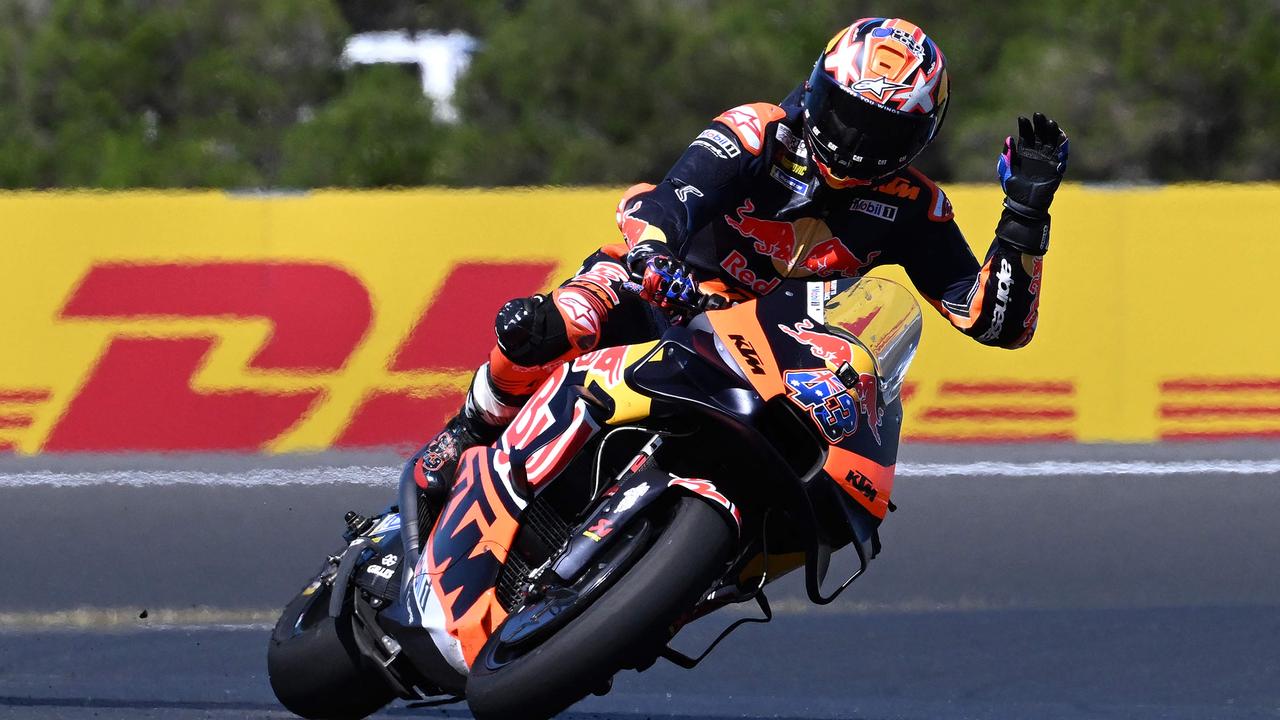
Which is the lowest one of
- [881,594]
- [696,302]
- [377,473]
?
[377,473]

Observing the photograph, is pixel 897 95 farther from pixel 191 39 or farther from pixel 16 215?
pixel 191 39

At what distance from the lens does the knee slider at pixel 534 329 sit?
4.09 metres

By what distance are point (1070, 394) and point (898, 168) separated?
4227mm

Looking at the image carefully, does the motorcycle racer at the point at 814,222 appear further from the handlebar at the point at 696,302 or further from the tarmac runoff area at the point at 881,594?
the tarmac runoff area at the point at 881,594

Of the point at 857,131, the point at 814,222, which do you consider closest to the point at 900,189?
the point at 814,222

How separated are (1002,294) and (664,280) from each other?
92 cm

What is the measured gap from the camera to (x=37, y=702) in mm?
4797

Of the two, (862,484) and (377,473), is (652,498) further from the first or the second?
(377,473)

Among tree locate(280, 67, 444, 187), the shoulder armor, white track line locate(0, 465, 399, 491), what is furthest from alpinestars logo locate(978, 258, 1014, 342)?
tree locate(280, 67, 444, 187)

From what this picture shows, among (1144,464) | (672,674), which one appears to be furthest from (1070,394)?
(672,674)

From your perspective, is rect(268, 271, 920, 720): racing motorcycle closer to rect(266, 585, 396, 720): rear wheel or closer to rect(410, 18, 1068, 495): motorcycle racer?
rect(266, 585, 396, 720): rear wheel

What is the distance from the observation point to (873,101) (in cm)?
412

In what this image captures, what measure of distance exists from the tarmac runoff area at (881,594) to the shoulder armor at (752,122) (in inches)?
60.5

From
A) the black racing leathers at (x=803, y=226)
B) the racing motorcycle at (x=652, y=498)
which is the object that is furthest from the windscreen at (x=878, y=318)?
the black racing leathers at (x=803, y=226)
